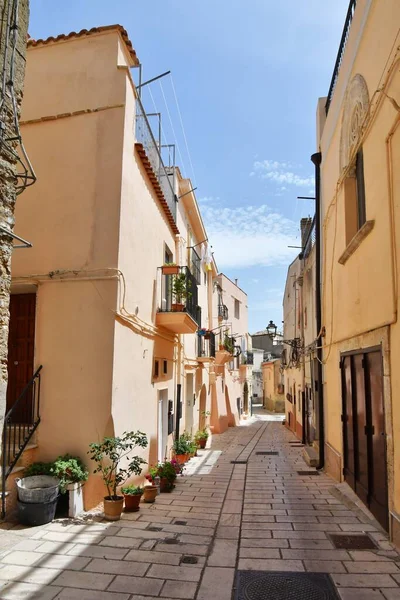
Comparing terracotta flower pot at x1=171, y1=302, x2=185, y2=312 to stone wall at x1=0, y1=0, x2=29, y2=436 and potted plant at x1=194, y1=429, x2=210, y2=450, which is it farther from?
potted plant at x1=194, y1=429, x2=210, y2=450

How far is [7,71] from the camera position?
4316mm

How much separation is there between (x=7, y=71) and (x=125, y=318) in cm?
433

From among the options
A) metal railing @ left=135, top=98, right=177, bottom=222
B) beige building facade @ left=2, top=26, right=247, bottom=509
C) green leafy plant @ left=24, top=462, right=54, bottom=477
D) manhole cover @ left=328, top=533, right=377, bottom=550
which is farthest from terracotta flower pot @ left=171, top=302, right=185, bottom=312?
manhole cover @ left=328, top=533, right=377, bottom=550

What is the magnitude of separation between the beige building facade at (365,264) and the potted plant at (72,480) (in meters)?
4.19

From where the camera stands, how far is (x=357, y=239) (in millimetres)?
6797

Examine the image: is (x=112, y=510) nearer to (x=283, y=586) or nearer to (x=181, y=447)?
(x=283, y=586)

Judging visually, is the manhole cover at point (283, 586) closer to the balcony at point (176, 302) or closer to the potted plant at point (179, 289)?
the balcony at point (176, 302)

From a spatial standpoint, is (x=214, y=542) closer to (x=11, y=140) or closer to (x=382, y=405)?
(x=382, y=405)

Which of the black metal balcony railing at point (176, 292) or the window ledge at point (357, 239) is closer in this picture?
the window ledge at point (357, 239)

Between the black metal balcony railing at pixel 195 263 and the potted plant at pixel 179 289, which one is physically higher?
the black metal balcony railing at pixel 195 263

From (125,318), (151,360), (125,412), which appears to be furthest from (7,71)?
(151,360)

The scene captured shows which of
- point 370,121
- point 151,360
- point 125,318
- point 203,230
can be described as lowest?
point 151,360

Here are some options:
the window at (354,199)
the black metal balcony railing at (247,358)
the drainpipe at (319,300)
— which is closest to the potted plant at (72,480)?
the window at (354,199)

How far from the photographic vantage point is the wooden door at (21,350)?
26.1 ft
